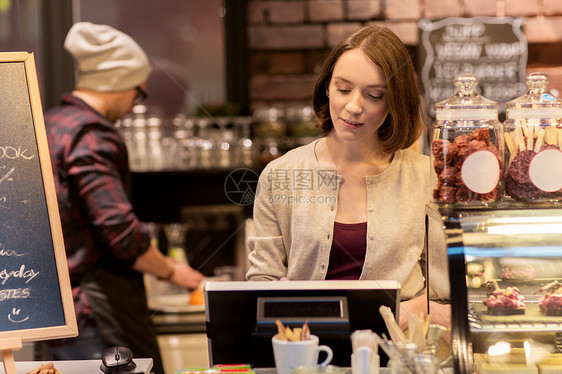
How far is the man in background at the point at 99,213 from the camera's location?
2.69 m

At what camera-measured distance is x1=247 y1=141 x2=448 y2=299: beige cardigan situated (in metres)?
1.90

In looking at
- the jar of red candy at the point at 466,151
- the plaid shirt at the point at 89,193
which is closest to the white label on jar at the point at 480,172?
the jar of red candy at the point at 466,151

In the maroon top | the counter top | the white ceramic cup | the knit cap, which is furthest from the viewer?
the knit cap

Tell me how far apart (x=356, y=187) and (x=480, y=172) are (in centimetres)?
51

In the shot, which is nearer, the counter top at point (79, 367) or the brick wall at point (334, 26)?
Result: the counter top at point (79, 367)

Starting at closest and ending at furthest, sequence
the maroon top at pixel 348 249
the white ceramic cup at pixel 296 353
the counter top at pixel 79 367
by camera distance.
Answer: the white ceramic cup at pixel 296 353, the counter top at pixel 79 367, the maroon top at pixel 348 249

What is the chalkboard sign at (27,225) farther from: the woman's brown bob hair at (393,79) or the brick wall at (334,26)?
the brick wall at (334,26)

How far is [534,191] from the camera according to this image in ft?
5.02

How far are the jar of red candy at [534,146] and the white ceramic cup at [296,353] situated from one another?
1.89 ft

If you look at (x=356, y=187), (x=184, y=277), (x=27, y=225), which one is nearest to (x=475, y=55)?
(x=184, y=277)

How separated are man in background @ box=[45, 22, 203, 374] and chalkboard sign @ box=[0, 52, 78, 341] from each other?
41.9 inches

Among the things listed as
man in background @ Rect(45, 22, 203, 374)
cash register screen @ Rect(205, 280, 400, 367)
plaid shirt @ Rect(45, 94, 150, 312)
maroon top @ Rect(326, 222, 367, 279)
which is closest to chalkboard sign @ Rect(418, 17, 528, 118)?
man in background @ Rect(45, 22, 203, 374)

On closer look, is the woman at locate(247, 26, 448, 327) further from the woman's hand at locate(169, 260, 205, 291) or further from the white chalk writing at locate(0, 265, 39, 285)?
the woman's hand at locate(169, 260, 205, 291)

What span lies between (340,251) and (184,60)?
2.31 metres
